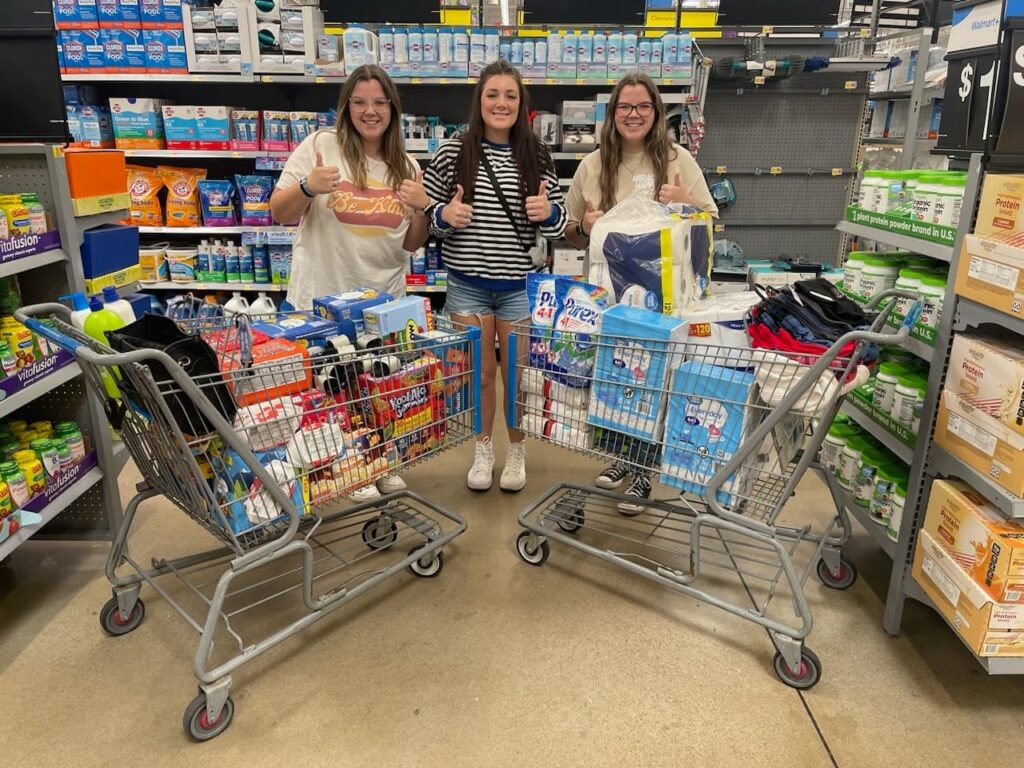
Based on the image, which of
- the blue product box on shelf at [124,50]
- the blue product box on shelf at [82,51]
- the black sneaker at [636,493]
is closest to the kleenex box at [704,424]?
the black sneaker at [636,493]

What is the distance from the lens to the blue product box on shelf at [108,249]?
2705 mm

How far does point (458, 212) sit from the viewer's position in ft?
9.36

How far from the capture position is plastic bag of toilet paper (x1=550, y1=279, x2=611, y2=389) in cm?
230

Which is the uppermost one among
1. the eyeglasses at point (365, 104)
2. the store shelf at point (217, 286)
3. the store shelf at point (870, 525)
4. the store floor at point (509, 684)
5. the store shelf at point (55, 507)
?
the eyeglasses at point (365, 104)

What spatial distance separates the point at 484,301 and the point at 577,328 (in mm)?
936

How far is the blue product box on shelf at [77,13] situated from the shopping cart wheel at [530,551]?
468 centimetres

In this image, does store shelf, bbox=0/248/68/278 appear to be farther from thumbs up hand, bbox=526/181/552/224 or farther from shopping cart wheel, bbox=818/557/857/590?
shopping cart wheel, bbox=818/557/857/590

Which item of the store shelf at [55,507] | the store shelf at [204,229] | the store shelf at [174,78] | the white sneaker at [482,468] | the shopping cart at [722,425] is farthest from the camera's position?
the store shelf at [204,229]

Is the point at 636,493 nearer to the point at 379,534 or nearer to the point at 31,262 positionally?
the point at 379,534

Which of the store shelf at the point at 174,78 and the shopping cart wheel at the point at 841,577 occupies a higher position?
the store shelf at the point at 174,78

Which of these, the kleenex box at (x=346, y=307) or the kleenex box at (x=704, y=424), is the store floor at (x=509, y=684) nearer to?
the kleenex box at (x=704, y=424)

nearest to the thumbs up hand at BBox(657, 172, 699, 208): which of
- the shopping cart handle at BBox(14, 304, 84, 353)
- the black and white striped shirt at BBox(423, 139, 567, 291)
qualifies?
the black and white striped shirt at BBox(423, 139, 567, 291)

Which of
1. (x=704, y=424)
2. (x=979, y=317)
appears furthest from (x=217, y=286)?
(x=979, y=317)

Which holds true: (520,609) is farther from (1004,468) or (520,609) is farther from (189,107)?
(189,107)
